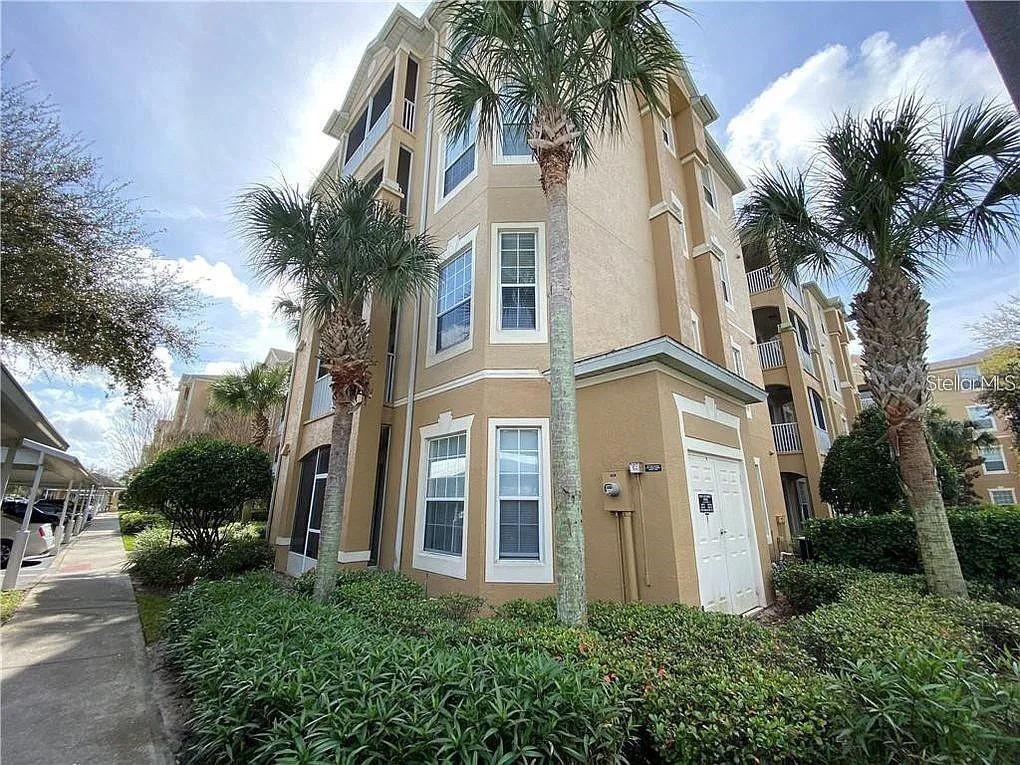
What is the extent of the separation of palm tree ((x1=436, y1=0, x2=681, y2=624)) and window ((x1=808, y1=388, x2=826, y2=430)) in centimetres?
1802

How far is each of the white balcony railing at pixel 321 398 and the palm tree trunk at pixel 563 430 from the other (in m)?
8.32

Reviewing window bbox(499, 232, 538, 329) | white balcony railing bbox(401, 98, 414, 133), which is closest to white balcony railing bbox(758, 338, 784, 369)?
window bbox(499, 232, 538, 329)

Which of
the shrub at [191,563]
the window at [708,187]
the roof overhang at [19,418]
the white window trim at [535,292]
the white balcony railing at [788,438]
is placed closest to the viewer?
the roof overhang at [19,418]

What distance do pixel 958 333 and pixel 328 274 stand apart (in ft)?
78.8

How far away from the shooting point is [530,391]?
8.12m

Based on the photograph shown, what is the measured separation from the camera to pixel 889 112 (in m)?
6.61

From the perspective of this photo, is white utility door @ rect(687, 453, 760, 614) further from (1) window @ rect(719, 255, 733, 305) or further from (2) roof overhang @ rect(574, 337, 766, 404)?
(1) window @ rect(719, 255, 733, 305)

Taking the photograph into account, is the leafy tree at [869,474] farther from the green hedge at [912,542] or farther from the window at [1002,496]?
the window at [1002,496]

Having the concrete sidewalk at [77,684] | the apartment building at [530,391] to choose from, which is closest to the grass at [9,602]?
the concrete sidewalk at [77,684]

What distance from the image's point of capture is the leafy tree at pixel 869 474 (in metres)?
11.6

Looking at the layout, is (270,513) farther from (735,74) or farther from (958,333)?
(958,333)

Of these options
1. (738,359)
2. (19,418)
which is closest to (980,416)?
(738,359)

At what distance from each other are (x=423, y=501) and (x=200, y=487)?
6617mm

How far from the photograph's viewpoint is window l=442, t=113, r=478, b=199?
398 inches
